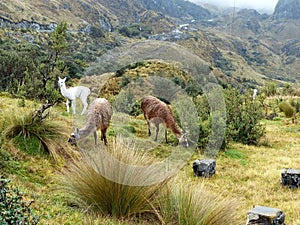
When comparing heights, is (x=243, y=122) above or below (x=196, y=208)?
below

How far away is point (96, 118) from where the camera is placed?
23.3 feet

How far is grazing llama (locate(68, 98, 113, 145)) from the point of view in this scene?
684cm

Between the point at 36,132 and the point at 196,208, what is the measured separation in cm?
376

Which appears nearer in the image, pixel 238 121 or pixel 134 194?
pixel 134 194

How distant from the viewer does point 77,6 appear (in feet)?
500

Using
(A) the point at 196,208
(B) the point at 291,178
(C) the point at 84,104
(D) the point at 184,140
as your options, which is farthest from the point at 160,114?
(A) the point at 196,208

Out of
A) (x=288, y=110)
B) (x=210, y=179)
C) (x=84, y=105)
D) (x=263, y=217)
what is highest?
(x=84, y=105)

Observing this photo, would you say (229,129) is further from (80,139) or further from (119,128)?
(80,139)

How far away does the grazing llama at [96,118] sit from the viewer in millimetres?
6844

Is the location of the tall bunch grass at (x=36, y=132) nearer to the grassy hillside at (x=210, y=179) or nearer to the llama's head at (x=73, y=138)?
the grassy hillside at (x=210, y=179)

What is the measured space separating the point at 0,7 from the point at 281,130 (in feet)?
264

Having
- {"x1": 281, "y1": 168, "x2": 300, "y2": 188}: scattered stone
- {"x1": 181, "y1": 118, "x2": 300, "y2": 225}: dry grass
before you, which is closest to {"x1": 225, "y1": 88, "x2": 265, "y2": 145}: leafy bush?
{"x1": 181, "y1": 118, "x2": 300, "y2": 225}: dry grass

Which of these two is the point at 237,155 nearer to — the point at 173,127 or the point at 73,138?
the point at 173,127

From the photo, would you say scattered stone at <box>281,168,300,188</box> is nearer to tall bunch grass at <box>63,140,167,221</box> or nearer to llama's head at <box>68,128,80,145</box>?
tall bunch grass at <box>63,140,167,221</box>
